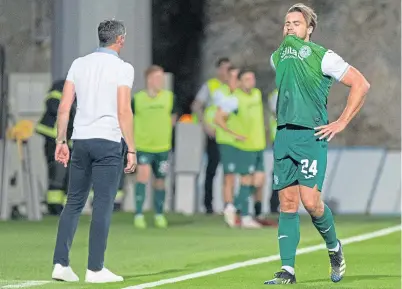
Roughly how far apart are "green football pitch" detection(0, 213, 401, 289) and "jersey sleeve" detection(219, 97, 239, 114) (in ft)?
4.85

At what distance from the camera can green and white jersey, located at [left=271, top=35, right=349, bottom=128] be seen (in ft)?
37.9

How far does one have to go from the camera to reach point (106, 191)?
1214cm

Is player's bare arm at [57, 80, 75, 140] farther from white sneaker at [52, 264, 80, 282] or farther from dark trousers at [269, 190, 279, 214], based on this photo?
dark trousers at [269, 190, 279, 214]

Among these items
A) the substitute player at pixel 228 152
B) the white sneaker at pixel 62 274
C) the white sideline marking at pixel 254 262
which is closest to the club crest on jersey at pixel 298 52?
the white sideline marking at pixel 254 262

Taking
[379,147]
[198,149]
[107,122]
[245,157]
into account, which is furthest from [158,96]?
[107,122]

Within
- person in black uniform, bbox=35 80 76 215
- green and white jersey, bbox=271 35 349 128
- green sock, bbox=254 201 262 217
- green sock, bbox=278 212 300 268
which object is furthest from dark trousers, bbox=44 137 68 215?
green and white jersey, bbox=271 35 349 128

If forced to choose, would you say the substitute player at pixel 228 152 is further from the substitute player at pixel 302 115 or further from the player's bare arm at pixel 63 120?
the substitute player at pixel 302 115

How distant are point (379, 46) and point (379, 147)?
2714 millimetres

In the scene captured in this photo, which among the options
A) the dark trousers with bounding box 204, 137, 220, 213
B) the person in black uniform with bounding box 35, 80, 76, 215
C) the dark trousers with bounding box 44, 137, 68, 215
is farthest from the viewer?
the dark trousers with bounding box 204, 137, 220, 213

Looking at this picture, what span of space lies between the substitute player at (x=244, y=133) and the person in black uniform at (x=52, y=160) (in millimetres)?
2046

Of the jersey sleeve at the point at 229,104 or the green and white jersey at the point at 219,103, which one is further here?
the jersey sleeve at the point at 229,104

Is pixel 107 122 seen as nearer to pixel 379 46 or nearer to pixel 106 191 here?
pixel 106 191

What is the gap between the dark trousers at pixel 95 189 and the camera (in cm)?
1212

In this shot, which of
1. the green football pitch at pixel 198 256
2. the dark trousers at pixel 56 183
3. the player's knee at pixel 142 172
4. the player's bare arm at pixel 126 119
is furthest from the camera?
the dark trousers at pixel 56 183
